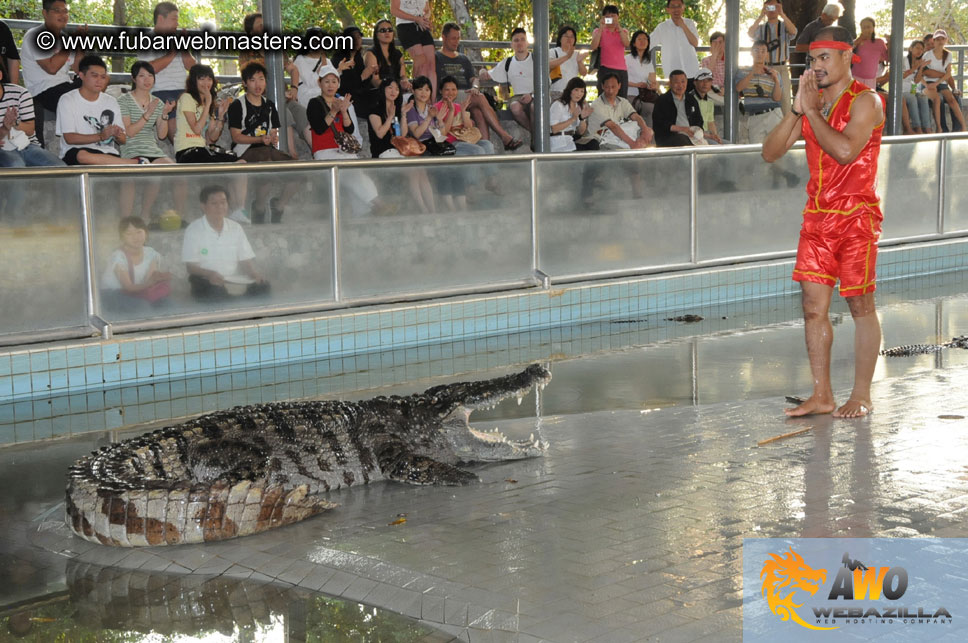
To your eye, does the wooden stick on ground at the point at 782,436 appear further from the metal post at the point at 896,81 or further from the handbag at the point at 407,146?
the metal post at the point at 896,81

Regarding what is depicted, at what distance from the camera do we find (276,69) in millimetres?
8742

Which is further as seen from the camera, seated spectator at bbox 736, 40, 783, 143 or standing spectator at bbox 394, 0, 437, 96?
seated spectator at bbox 736, 40, 783, 143

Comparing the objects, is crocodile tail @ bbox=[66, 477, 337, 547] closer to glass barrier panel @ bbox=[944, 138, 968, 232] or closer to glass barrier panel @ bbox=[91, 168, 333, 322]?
glass barrier panel @ bbox=[91, 168, 333, 322]

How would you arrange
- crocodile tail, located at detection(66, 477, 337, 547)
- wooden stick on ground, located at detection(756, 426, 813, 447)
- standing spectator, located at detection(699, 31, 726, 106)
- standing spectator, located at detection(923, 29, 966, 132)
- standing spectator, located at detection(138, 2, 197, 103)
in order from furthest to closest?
standing spectator, located at detection(923, 29, 966, 132) → standing spectator, located at detection(699, 31, 726, 106) → standing spectator, located at detection(138, 2, 197, 103) → wooden stick on ground, located at detection(756, 426, 813, 447) → crocodile tail, located at detection(66, 477, 337, 547)

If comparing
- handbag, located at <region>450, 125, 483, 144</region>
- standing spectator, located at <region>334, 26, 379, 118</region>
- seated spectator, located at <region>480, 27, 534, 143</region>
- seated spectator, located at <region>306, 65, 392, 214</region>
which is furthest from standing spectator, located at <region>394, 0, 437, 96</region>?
seated spectator, located at <region>306, 65, 392, 214</region>

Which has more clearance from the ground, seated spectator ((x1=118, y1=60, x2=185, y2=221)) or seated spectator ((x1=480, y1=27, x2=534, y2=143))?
seated spectator ((x1=480, y1=27, x2=534, y2=143))

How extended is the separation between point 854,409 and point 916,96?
1041 centimetres

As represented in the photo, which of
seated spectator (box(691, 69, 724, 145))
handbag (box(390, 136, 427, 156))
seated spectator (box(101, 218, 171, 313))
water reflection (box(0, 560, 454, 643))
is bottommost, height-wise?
water reflection (box(0, 560, 454, 643))

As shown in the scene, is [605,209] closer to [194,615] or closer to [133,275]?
[133,275]

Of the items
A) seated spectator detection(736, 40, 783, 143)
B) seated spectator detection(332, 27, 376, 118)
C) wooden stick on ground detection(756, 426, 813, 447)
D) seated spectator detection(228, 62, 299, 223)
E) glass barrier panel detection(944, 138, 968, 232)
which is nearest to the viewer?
wooden stick on ground detection(756, 426, 813, 447)

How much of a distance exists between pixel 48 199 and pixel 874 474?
204 inches

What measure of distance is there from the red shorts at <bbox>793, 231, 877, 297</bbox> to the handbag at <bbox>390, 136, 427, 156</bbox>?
→ 4750 mm

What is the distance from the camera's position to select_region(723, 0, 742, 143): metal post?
11227 mm

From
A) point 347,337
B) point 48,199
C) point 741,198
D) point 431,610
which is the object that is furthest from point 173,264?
point 741,198
